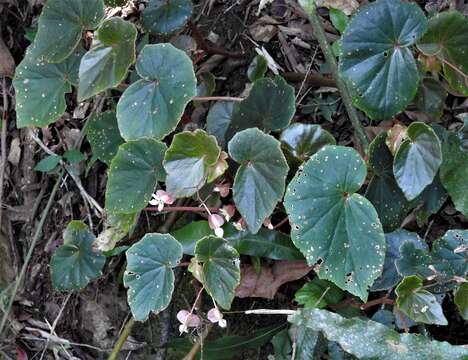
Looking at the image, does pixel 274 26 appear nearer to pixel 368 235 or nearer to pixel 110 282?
pixel 368 235

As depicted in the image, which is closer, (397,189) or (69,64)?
(397,189)

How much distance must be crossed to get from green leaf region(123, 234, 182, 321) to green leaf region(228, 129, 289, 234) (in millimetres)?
182

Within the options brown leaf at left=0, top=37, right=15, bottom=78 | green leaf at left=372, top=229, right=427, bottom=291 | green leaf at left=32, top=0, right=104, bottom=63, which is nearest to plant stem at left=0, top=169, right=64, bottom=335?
brown leaf at left=0, top=37, right=15, bottom=78

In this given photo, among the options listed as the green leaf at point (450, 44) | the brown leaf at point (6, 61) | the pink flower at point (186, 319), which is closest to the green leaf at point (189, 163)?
the pink flower at point (186, 319)

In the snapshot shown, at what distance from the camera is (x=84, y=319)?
1.86 meters

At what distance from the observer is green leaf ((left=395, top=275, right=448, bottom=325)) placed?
1194mm

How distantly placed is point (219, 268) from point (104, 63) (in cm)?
53

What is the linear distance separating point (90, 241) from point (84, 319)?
1.46 ft

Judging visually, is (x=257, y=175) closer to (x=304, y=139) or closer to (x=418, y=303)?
(x=304, y=139)

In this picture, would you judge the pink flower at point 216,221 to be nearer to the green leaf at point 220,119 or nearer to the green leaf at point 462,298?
the green leaf at point 220,119

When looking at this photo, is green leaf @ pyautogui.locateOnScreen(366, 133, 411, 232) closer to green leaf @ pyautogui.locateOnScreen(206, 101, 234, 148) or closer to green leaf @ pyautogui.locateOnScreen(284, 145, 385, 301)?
green leaf @ pyautogui.locateOnScreen(284, 145, 385, 301)

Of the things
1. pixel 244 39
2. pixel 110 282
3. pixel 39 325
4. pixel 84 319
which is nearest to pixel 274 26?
pixel 244 39

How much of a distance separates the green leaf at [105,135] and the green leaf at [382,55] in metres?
0.60

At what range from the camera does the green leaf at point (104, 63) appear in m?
1.31
